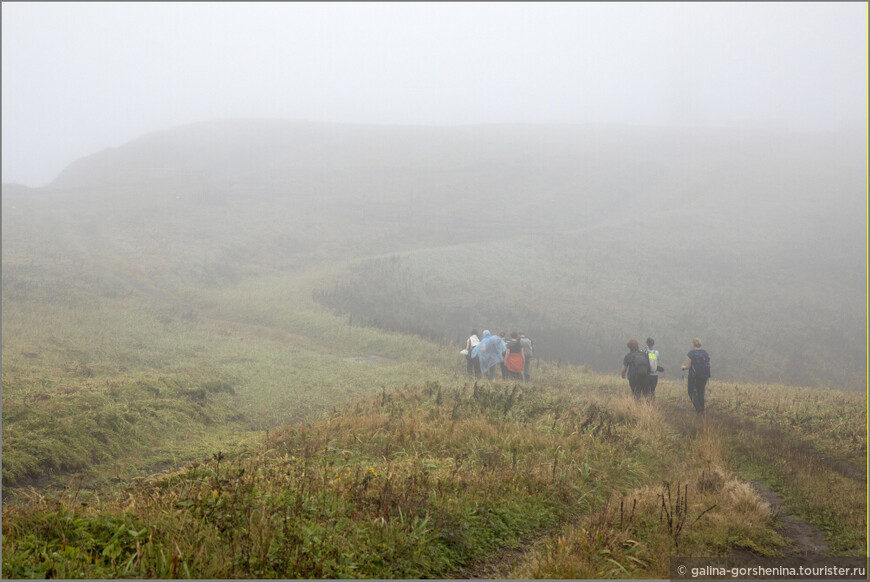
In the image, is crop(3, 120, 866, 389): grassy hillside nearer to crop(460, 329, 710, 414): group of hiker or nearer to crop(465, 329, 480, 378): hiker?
crop(465, 329, 480, 378): hiker

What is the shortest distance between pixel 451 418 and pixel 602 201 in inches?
2515

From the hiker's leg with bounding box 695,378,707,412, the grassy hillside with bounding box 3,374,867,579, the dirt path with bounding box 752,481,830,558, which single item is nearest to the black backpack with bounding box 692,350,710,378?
the hiker's leg with bounding box 695,378,707,412

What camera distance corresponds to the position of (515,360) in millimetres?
18250

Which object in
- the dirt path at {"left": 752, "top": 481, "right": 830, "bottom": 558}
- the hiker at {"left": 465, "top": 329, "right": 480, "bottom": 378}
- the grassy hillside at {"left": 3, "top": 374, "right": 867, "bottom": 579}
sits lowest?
the hiker at {"left": 465, "top": 329, "right": 480, "bottom": 378}

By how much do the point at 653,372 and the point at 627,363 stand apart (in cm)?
67

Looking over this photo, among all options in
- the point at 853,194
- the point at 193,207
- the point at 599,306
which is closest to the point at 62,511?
the point at 599,306

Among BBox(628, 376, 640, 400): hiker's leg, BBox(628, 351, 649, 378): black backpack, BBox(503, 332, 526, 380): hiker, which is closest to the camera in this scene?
BBox(628, 351, 649, 378): black backpack

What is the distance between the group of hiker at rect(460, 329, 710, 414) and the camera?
1391cm

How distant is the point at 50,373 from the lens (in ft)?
47.4

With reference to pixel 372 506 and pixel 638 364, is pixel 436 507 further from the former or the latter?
pixel 638 364

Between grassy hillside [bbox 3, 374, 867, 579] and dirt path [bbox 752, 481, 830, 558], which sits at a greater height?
grassy hillside [bbox 3, 374, 867, 579]

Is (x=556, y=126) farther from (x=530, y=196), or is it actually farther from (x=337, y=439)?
(x=337, y=439)

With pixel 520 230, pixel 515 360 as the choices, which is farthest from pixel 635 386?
pixel 520 230

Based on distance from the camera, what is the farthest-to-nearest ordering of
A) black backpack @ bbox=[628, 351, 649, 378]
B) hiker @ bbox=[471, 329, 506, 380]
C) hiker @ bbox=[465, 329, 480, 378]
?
1. hiker @ bbox=[465, 329, 480, 378]
2. hiker @ bbox=[471, 329, 506, 380]
3. black backpack @ bbox=[628, 351, 649, 378]
